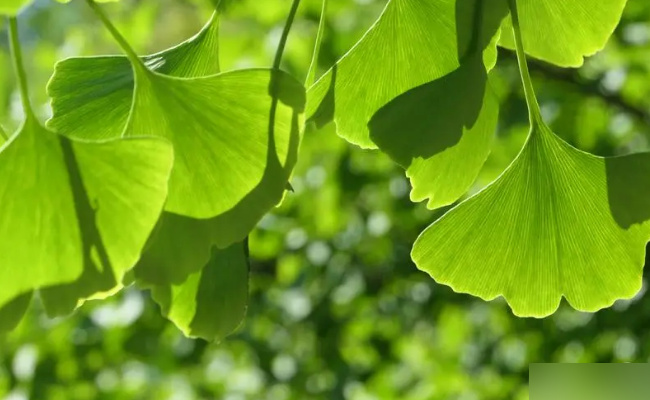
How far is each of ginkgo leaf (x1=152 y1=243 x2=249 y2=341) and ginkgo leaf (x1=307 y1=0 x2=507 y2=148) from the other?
0.24ft

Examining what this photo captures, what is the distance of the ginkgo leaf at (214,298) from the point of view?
1.33ft

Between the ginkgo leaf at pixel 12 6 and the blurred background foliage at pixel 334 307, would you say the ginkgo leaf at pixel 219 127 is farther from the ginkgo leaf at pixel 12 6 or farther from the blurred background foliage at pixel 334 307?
the blurred background foliage at pixel 334 307

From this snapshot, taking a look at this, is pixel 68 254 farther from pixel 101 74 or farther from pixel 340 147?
pixel 340 147

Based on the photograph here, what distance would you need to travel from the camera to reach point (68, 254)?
1.11 ft

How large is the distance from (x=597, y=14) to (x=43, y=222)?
0.26 meters

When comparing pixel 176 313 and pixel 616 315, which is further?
pixel 616 315

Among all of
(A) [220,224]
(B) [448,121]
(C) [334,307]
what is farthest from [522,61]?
(C) [334,307]

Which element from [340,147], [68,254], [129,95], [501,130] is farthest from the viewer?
[340,147]

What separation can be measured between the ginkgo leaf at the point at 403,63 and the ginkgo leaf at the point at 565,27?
0.03m

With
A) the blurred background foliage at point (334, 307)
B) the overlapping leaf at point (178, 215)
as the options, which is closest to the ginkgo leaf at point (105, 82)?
the overlapping leaf at point (178, 215)

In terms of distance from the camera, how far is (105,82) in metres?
0.45

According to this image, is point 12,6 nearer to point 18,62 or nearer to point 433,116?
point 18,62

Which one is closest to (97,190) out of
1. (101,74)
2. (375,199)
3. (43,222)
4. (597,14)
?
(43,222)

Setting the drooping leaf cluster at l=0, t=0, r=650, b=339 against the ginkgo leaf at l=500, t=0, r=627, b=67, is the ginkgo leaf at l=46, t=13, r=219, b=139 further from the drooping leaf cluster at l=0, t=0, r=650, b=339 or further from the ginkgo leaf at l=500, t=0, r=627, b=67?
the ginkgo leaf at l=500, t=0, r=627, b=67
